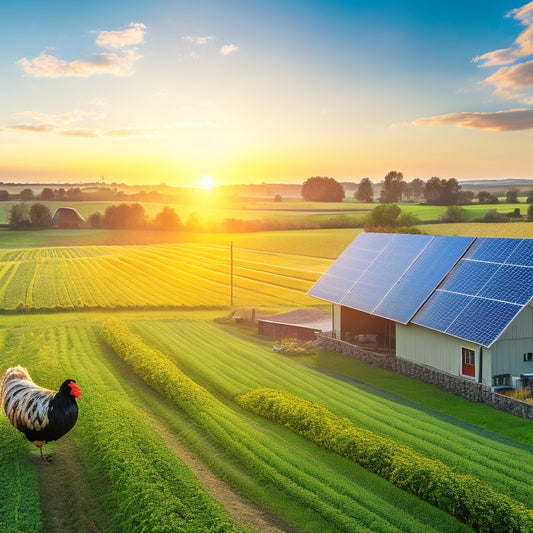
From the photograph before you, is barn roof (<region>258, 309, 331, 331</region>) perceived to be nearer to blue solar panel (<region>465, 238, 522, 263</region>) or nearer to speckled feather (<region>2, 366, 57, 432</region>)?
blue solar panel (<region>465, 238, 522, 263</region>)

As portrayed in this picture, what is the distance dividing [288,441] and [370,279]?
22019 mm

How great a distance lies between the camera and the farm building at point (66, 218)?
11988cm

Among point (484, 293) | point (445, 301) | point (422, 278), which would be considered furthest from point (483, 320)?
point (422, 278)

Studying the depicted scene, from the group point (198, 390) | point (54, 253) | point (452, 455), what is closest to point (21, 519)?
point (198, 390)

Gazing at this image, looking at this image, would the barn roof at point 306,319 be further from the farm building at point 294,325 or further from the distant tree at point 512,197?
the distant tree at point 512,197

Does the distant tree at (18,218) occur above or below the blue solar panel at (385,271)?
above

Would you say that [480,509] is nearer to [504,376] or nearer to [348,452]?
[348,452]

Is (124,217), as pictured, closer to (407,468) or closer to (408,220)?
(408,220)

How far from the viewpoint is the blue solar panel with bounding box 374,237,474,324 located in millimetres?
34688

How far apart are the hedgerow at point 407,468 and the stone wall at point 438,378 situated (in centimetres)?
903

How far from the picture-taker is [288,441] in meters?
21.0

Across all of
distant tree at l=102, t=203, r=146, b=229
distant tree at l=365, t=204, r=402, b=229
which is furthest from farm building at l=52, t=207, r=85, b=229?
distant tree at l=365, t=204, r=402, b=229

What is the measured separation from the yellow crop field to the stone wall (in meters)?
27.8

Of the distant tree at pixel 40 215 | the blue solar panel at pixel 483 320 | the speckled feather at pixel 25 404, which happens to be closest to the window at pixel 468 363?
the blue solar panel at pixel 483 320
